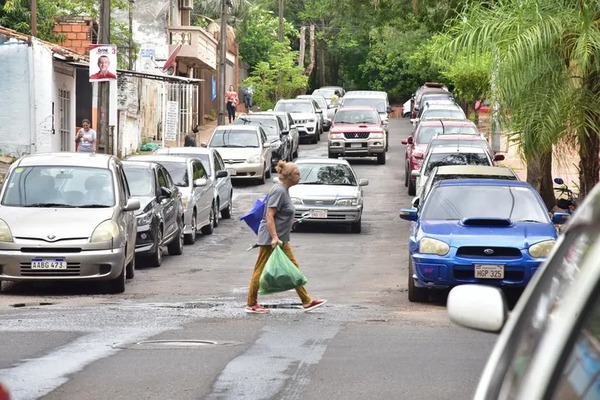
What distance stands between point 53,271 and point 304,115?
117 ft

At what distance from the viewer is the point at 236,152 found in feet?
117

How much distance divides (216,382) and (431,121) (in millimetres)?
27737

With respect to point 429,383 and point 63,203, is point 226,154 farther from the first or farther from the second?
point 429,383

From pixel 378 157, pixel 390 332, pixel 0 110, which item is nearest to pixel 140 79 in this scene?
pixel 378 157

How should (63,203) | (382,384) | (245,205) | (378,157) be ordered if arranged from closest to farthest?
(382,384) < (63,203) < (245,205) < (378,157)

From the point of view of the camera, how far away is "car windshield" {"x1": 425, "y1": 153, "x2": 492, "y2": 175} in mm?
27047

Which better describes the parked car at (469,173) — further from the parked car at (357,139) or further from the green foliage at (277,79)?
the green foliage at (277,79)

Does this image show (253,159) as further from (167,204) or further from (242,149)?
(167,204)

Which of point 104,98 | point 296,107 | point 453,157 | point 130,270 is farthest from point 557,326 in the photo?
point 296,107

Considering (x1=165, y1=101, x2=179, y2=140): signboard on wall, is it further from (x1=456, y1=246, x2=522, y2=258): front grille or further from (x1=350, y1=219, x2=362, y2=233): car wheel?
(x1=456, y1=246, x2=522, y2=258): front grille

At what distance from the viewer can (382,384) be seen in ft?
30.2

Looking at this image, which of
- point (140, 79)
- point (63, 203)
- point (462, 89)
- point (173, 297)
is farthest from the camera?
point (462, 89)

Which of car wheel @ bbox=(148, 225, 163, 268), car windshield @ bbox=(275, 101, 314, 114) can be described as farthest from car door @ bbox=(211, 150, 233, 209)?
car windshield @ bbox=(275, 101, 314, 114)

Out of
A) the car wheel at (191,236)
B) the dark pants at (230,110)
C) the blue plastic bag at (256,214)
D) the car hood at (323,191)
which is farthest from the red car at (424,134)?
the dark pants at (230,110)
